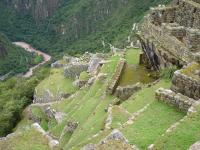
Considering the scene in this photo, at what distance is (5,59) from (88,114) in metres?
155

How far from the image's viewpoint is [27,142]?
14.1 meters

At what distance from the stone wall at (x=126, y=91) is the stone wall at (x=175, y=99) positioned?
266 inches

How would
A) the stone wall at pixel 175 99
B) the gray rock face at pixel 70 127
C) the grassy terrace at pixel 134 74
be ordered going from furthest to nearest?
the grassy terrace at pixel 134 74, the gray rock face at pixel 70 127, the stone wall at pixel 175 99

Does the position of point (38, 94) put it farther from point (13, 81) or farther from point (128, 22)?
point (128, 22)

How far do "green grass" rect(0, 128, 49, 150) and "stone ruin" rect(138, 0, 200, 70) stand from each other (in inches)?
304

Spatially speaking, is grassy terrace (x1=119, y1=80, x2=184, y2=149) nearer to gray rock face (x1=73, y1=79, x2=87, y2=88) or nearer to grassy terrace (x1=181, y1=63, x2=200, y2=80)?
grassy terrace (x1=181, y1=63, x2=200, y2=80)

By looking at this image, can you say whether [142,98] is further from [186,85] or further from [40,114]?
[40,114]

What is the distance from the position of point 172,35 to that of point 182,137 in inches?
430

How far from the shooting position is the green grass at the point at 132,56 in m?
30.6

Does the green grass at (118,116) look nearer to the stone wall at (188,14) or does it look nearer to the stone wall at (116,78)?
the stone wall at (116,78)

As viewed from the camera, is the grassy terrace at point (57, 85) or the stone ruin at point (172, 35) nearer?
the stone ruin at point (172, 35)

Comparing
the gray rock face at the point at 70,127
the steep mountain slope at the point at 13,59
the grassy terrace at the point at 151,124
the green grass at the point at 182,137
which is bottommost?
the steep mountain slope at the point at 13,59

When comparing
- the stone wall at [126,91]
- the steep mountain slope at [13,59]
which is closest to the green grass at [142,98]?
the stone wall at [126,91]

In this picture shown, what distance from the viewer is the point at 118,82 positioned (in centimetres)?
2702
